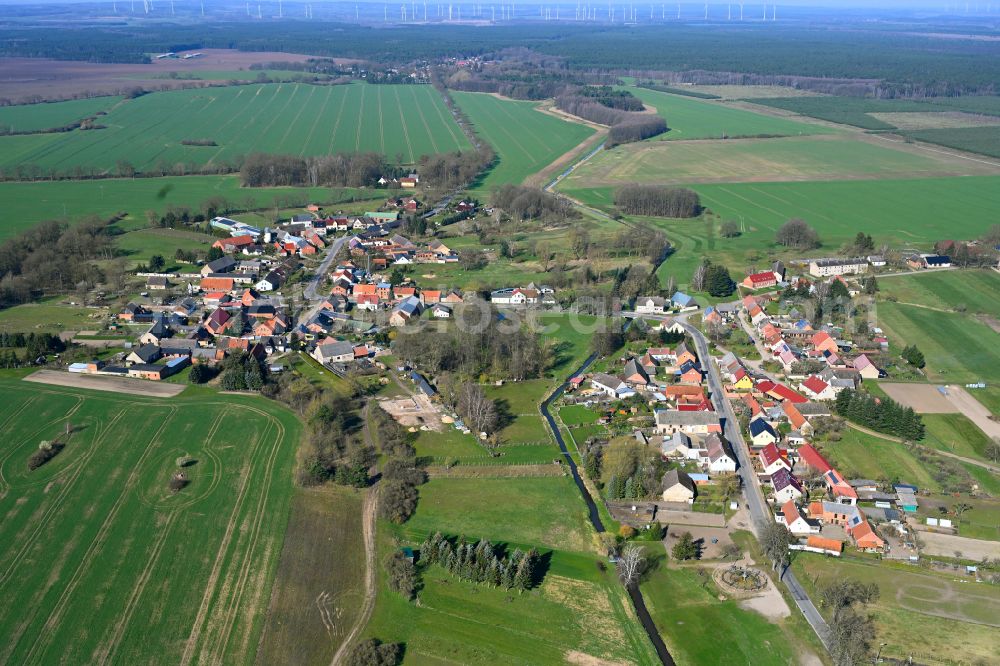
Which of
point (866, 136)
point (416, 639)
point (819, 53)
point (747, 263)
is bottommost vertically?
point (416, 639)

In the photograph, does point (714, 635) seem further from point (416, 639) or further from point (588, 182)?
point (588, 182)

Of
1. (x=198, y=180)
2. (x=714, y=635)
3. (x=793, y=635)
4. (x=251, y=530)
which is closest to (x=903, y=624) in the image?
(x=793, y=635)

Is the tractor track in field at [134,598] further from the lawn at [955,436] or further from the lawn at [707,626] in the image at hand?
the lawn at [955,436]

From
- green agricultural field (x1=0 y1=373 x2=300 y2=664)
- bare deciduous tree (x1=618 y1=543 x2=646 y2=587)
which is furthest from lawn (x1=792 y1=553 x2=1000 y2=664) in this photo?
green agricultural field (x1=0 y1=373 x2=300 y2=664)

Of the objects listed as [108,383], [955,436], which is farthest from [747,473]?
[108,383]

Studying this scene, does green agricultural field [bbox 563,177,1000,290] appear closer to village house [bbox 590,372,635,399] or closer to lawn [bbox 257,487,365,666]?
village house [bbox 590,372,635,399]

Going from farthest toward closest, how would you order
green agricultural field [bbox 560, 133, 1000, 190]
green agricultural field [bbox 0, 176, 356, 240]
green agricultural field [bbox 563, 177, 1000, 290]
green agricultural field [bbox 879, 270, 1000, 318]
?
green agricultural field [bbox 560, 133, 1000, 190] < green agricultural field [bbox 0, 176, 356, 240] < green agricultural field [bbox 563, 177, 1000, 290] < green agricultural field [bbox 879, 270, 1000, 318]

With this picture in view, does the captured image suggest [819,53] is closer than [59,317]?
No

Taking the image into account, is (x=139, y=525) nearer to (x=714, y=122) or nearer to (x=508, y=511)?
(x=508, y=511)
